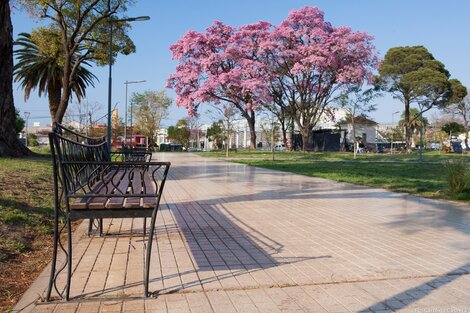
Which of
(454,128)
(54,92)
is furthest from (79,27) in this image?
(454,128)

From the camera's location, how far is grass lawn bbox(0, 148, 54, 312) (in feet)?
12.7

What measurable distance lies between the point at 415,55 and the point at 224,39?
24205mm

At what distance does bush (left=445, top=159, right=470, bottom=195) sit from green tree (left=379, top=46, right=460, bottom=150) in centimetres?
4022

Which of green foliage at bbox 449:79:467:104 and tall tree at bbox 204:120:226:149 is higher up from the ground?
green foliage at bbox 449:79:467:104

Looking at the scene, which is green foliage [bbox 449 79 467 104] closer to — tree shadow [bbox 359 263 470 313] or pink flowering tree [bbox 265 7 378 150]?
pink flowering tree [bbox 265 7 378 150]

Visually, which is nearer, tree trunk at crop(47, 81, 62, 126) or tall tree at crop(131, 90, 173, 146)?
tree trunk at crop(47, 81, 62, 126)

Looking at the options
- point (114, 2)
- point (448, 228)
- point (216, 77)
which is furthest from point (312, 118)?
point (448, 228)

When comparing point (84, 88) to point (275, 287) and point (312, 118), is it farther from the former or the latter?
point (275, 287)

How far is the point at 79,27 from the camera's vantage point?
70.5 feet

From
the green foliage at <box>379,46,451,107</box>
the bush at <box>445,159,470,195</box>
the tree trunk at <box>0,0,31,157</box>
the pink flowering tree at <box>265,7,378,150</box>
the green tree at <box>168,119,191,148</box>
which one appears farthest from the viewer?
the green tree at <box>168,119,191,148</box>

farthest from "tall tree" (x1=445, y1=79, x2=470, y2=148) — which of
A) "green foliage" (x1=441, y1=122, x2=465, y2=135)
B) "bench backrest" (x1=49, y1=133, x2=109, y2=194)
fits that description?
"bench backrest" (x1=49, y1=133, x2=109, y2=194)

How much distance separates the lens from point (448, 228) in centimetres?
651

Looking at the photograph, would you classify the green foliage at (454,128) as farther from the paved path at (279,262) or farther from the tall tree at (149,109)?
the paved path at (279,262)

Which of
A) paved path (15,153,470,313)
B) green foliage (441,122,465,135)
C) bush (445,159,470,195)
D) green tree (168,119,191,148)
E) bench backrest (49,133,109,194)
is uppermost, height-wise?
green foliage (441,122,465,135)
